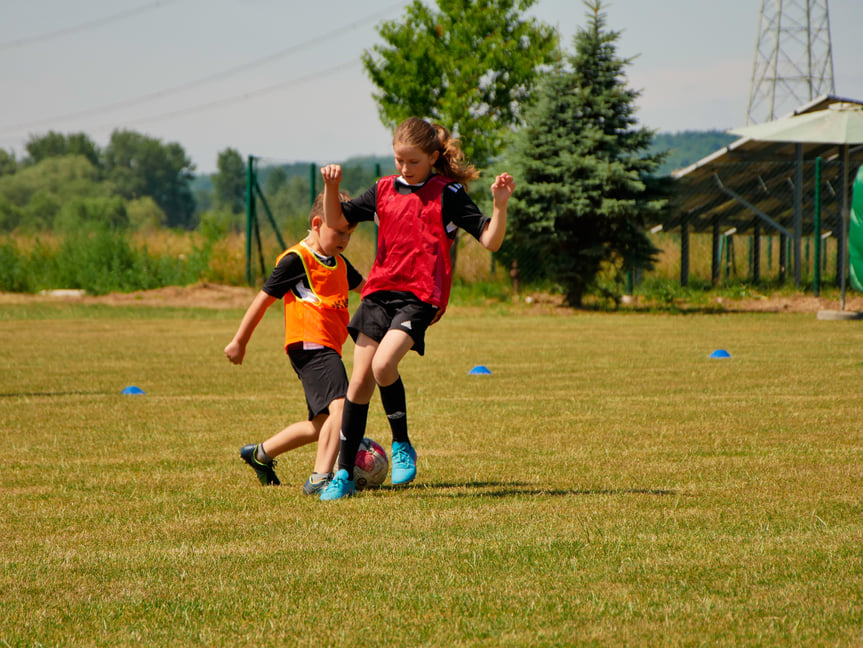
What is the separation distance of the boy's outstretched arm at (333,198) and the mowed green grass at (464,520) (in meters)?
1.45

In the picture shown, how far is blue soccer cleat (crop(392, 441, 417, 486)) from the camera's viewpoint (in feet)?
18.6

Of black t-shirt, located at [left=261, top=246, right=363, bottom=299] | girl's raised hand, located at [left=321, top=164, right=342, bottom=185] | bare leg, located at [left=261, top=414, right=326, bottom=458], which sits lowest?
bare leg, located at [left=261, top=414, right=326, bottom=458]

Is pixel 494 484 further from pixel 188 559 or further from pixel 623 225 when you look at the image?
pixel 623 225

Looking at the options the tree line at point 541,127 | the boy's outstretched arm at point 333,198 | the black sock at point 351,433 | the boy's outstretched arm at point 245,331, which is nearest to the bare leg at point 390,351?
the black sock at point 351,433

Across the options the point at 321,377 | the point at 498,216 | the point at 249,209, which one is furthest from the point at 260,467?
the point at 249,209

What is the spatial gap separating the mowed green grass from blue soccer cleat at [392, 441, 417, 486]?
0.27ft

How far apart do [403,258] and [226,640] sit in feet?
8.38

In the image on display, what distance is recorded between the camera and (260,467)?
5.80m

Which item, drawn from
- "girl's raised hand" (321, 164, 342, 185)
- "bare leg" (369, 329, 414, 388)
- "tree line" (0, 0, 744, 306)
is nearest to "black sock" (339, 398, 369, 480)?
"bare leg" (369, 329, 414, 388)

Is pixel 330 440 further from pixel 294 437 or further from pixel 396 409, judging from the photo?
pixel 396 409

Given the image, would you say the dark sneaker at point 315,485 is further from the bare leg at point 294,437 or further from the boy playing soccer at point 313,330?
the bare leg at point 294,437

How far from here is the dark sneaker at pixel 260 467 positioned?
227 inches

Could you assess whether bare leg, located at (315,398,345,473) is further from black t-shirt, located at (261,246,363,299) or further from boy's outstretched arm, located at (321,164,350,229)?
boy's outstretched arm, located at (321,164,350,229)

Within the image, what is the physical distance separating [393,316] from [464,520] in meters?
1.20
